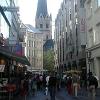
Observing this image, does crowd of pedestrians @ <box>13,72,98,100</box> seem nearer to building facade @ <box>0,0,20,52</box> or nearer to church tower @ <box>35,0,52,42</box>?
building facade @ <box>0,0,20,52</box>

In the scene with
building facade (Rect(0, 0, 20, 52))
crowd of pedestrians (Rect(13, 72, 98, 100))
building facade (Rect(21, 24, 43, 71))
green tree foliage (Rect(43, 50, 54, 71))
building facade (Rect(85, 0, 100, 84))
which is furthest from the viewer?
building facade (Rect(21, 24, 43, 71))

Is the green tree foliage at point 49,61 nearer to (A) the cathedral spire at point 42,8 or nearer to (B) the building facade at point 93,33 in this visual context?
(A) the cathedral spire at point 42,8

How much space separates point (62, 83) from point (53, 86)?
2608cm

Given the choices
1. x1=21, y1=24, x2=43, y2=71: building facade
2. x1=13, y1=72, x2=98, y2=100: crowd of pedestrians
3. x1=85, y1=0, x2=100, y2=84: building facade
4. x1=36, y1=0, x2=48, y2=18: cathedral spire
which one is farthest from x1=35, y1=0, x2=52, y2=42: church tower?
x1=13, y1=72, x2=98, y2=100: crowd of pedestrians

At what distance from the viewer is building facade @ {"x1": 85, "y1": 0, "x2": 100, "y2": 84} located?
37969mm

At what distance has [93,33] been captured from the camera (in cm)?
3988

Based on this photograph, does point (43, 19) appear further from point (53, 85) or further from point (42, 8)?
point (53, 85)

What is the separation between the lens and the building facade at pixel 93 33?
1495 inches

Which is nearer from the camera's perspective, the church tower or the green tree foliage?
the green tree foliage

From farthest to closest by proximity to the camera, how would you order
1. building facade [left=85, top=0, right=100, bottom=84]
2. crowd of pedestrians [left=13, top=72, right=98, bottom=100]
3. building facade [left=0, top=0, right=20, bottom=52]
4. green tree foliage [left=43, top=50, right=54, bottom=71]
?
green tree foliage [left=43, top=50, right=54, bottom=71] → building facade [left=85, top=0, right=100, bottom=84] → building facade [left=0, top=0, right=20, bottom=52] → crowd of pedestrians [left=13, top=72, right=98, bottom=100]

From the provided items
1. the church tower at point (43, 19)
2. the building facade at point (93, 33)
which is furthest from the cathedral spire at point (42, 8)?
the building facade at point (93, 33)

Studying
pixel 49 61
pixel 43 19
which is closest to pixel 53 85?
pixel 49 61

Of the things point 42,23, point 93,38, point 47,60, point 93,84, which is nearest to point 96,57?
point 93,38

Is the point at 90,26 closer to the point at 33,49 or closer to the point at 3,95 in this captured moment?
the point at 3,95
